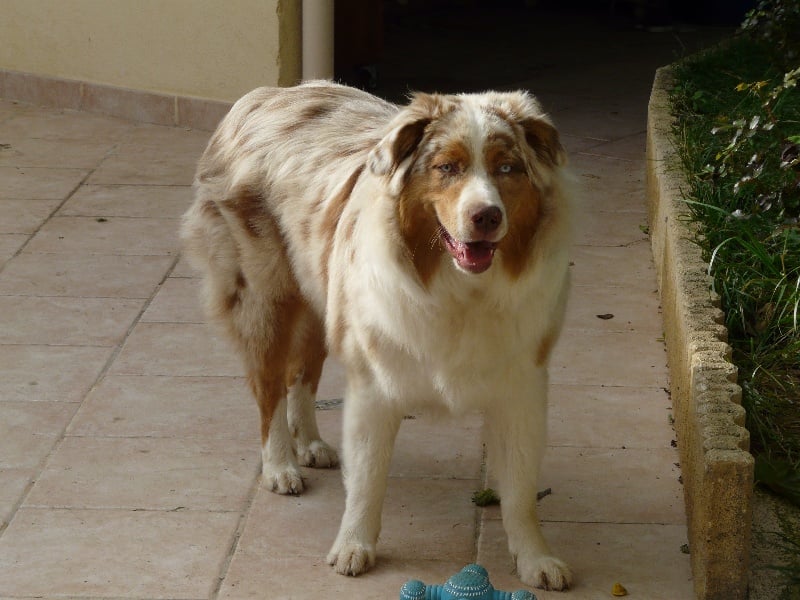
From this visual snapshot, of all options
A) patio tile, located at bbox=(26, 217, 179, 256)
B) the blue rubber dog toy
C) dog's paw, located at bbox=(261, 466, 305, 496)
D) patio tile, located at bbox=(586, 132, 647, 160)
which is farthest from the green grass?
patio tile, located at bbox=(26, 217, 179, 256)

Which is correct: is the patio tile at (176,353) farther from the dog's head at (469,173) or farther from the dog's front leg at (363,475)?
the dog's head at (469,173)

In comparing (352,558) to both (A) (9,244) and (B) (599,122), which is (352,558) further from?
(B) (599,122)

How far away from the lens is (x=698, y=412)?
3.90 metres

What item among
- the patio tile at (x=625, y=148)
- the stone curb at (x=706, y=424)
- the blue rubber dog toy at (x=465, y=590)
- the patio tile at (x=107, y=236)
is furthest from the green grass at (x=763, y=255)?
the patio tile at (x=107, y=236)

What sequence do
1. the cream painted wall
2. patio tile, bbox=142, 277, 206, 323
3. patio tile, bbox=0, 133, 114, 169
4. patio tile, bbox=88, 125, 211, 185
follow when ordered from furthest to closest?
the cream painted wall < patio tile, bbox=0, 133, 114, 169 < patio tile, bbox=88, 125, 211, 185 < patio tile, bbox=142, 277, 206, 323

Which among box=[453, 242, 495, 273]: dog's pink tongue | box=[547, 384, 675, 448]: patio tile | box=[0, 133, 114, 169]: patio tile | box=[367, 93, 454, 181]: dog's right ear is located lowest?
box=[0, 133, 114, 169]: patio tile

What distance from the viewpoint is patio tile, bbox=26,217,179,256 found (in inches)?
270

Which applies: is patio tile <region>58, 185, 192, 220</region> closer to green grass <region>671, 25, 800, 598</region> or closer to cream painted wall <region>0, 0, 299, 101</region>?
cream painted wall <region>0, 0, 299, 101</region>

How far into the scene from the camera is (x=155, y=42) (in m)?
9.36

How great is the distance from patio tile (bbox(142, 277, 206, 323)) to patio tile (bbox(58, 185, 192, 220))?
3.60 feet

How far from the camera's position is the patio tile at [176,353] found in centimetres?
547

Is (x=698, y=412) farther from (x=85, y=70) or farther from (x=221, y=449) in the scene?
(x=85, y=70)

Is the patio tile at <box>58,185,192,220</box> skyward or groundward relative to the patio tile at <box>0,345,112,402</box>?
groundward

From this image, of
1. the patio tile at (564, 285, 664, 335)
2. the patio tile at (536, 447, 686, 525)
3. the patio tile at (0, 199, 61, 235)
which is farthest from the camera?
the patio tile at (0, 199, 61, 235)
